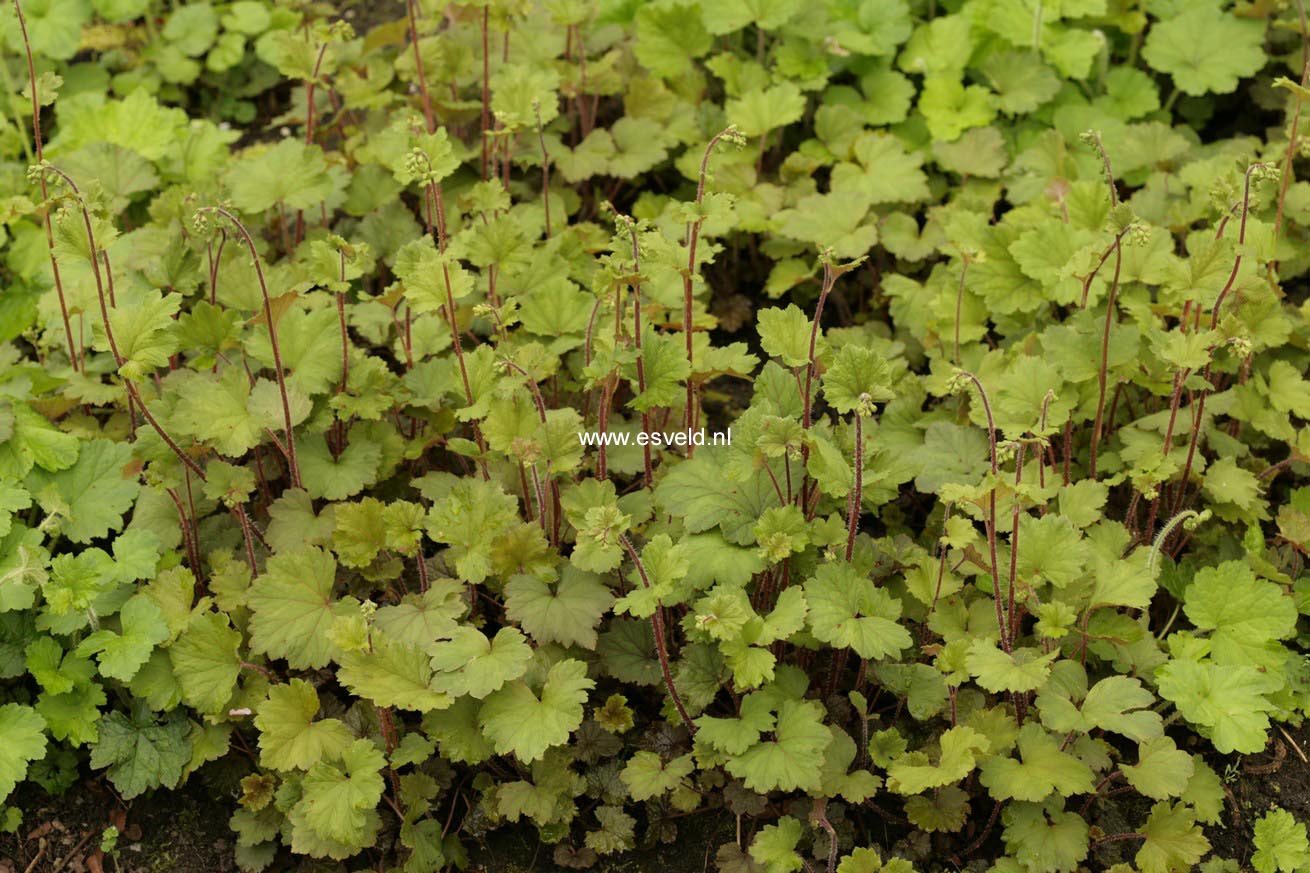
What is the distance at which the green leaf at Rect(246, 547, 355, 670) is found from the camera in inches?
119

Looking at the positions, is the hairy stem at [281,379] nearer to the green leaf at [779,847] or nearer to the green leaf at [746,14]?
the green leaf at [779,847]

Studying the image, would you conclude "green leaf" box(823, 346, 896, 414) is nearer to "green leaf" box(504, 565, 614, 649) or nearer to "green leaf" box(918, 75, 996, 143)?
"green leaf" box(504, 565, 614, 649)

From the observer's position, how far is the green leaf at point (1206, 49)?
4.62m

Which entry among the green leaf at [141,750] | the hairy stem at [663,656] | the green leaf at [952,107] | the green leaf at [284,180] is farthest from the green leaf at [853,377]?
the green leaf at [952,107]

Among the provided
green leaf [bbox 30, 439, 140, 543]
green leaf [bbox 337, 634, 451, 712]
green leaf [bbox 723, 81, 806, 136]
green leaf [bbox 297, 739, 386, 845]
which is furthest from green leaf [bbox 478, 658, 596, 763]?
green leaf [bbox 723, 81, 806, 136]

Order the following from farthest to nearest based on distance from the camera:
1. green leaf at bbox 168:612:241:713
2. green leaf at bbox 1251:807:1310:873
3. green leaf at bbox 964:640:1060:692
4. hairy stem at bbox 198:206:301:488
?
hairy stem at bbox 198:206:301:488, green leaf at bbox 168:612:241:713, green leaf at bbox 1251:807:1310:873, green leaf at bbox 964:640:1060:692

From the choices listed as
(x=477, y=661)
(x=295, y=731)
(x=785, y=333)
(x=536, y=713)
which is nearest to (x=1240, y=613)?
(x=785, y=333)

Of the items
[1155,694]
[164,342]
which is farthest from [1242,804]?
[164,342]

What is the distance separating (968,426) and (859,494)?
77 cm

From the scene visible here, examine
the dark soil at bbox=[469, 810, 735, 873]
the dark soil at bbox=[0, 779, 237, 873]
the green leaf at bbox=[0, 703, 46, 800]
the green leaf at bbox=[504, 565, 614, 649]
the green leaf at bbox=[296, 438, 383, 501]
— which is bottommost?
the dark soil at bbox=[0, 779, 237, 873]

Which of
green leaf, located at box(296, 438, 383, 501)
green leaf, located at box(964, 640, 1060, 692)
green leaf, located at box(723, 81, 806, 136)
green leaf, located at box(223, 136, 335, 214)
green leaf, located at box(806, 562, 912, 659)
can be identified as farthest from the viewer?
green leaf, located at box(723, 81, 806, 136)

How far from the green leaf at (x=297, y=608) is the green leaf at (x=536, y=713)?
44 cm

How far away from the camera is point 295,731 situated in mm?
2953

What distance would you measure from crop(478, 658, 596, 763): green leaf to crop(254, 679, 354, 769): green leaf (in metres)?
0.35
